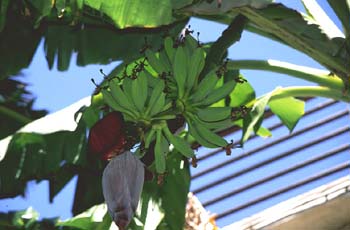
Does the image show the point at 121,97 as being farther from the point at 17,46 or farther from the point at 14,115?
the point at 14,115

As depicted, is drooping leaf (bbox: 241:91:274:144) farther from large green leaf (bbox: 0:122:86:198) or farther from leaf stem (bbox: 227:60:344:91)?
large green leaf (bbox: 0:122:86:198)

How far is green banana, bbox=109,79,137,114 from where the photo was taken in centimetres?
179

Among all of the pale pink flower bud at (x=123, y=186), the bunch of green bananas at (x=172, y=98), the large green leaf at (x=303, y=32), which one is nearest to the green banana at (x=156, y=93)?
the bunch of green bananas at (x=172, y=98)

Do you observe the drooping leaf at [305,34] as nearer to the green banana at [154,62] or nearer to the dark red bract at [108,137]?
the green banana at [154,62]

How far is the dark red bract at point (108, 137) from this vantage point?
5.36ft

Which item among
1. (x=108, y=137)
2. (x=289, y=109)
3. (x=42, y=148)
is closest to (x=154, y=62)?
(x=108, y=137)

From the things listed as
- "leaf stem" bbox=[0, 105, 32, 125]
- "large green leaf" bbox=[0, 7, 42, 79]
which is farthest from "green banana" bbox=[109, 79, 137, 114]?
"leaf stem" bbox=[0, 105, 32, 125]

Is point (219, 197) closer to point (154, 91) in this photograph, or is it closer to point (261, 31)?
point (261, 31)

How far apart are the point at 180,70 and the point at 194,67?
2.7 inches

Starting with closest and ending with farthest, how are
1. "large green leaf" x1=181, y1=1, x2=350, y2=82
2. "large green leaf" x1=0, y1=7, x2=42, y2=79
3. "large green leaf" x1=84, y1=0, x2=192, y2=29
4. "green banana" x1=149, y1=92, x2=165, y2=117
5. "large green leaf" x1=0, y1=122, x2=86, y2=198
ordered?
1. "green banana" x1=149, y1=92, x2=165, y2=117
2. "large green leaf" x1=84, y1=0, x2=192, y2=29
3. "large green leaf" x1=181, y1=1, x2=350, y2=82
4. "large green leaf" x1=0, y1=122, x2=86, y2=198
5. "large green leaf" x1=0, y1=7, x2=42, y2=79

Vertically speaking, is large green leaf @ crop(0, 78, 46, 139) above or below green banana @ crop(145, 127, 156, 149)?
below

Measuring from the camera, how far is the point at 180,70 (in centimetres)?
186

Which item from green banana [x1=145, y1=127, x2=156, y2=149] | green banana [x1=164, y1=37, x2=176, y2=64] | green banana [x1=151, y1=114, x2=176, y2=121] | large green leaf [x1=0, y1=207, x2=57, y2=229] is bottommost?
large green leaf [x1=0, y1=207, x2=57, y2=229]

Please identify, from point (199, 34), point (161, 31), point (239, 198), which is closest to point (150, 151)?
point (199, 34)
